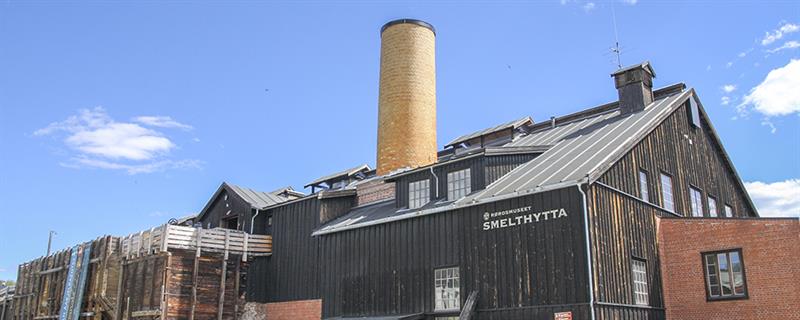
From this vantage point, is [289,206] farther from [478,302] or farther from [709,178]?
[709,178]

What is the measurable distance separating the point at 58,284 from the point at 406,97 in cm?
1932

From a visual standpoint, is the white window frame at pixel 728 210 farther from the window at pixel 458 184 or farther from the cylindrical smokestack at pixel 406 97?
the cylindrical smokestack at pixel 406 97

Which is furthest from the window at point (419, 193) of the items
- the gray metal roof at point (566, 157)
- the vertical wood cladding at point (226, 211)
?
the vertical wood cladding at point (226, 211)

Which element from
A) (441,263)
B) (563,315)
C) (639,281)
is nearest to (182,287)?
(441,263)

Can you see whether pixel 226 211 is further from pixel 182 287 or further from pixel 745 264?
pixel 745 264

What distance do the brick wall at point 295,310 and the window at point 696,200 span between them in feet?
46.7

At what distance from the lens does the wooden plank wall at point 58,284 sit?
29.8 meters

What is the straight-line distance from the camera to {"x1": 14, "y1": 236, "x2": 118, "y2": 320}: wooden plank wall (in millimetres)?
29812

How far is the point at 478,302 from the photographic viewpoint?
19.9m

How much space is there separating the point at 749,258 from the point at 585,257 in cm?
529

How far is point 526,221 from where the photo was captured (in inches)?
762

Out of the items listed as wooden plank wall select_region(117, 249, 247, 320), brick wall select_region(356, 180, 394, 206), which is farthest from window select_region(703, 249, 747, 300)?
wooden plank wall select_region(117, 249, 247, 320)

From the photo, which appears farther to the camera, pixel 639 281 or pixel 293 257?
pixel 293 257

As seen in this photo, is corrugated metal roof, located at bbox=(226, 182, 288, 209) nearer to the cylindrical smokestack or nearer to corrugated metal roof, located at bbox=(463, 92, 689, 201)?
the cylindrical smokestack
